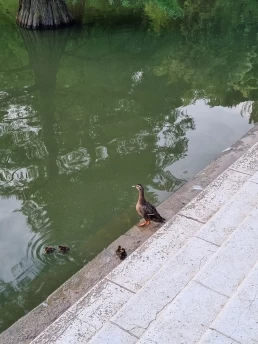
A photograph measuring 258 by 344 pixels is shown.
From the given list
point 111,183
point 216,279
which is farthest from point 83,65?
point 216,279

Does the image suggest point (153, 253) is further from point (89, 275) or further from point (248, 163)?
point (248, 163)

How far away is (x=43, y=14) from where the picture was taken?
13047 mm

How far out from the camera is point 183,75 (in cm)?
1043

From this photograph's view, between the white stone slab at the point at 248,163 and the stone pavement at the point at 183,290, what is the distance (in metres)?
0.74

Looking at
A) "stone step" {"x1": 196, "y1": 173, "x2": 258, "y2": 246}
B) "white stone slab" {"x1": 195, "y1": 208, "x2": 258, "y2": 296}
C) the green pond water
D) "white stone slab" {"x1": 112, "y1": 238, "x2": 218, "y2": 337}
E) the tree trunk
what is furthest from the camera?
the tree trunk

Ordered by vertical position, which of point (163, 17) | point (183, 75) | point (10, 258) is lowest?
point (10, 258)

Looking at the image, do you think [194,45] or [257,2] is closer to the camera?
[194,45]

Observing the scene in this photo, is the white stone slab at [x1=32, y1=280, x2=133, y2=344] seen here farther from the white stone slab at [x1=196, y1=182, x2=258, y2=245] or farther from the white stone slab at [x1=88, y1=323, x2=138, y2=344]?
the white stone slab at [x1=196, y1=182, x2=258, y2=245]

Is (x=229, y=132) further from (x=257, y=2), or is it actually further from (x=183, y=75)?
(x=257, y=2)

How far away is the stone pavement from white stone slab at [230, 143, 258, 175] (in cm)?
74

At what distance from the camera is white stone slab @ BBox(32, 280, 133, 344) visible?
3582 mm

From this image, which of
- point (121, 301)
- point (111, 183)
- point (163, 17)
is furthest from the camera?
point (163, 17)

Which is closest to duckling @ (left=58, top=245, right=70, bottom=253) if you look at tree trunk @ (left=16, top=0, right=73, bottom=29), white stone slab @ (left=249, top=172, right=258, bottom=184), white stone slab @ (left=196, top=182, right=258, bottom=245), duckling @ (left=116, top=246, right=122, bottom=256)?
duckling @ (left=116, top=246, right=122, bottom=256)

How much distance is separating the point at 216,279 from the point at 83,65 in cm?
802
